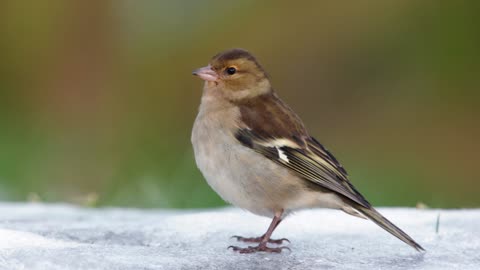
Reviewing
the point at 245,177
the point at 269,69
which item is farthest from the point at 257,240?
the point at 269,69

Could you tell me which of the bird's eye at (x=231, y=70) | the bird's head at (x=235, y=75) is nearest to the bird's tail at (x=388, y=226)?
the bird's head at (x=235, y=75)

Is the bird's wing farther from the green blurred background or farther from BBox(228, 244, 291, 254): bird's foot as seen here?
the green blurred background

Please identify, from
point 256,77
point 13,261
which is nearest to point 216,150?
point 256,77

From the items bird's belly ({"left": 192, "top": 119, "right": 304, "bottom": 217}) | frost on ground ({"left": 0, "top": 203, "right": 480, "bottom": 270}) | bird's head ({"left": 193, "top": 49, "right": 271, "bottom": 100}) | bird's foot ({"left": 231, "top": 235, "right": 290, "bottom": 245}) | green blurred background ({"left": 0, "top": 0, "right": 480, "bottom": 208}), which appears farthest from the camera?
green blurred background ({"left": 0, "top": 0, "right": 480, "bottom": 208})

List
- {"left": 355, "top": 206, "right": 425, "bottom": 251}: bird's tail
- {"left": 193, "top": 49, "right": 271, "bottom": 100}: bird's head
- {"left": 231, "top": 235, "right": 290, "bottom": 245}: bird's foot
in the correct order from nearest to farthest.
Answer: {"left": 355, "top": 206, "right": 425, "bottom": 251}: bird's tail < {"left": 231, "top": 235, "right": 290, "bottom": 245}: bird's foot < {"left": 193, "top": 49, "right": 271, "bottom": 100}: bird's head

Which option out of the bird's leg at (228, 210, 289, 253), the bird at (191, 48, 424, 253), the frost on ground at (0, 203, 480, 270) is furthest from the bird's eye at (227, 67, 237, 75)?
the bird's leg at (228, 210, 289, 253)

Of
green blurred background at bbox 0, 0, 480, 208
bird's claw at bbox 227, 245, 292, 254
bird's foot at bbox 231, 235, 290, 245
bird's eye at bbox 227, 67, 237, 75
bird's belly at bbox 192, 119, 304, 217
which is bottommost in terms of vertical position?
bird's claw at bbox 227, 245, 292, 254
